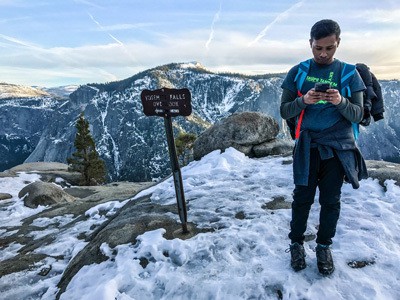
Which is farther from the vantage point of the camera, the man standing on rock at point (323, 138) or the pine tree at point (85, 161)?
the pine tree at point (85, 161)

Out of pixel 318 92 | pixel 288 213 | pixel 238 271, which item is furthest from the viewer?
pixel 288 213

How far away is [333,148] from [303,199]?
1000mm

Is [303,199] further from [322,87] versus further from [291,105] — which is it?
[322,87]

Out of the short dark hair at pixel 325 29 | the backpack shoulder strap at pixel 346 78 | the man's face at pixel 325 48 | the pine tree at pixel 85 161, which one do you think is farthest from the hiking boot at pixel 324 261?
the pine tree at pixel 85 161

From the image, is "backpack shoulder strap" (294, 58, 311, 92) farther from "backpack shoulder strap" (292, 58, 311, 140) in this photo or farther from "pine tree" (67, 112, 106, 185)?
"pine tree" (67, 112, 106, 185)

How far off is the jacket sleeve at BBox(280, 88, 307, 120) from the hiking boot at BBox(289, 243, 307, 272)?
7.69ft

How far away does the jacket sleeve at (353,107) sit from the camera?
179 inches

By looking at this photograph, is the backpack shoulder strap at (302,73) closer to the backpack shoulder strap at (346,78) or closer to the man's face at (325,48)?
the man's face at (325,48)

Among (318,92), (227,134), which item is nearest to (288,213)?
(318,92)

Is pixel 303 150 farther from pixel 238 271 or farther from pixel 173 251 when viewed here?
pixel 173 251

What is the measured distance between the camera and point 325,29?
454cm

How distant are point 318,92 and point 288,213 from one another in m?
4.53

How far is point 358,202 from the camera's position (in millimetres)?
8391

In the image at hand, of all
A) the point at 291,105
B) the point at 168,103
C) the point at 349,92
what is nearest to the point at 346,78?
the point at 349,92
